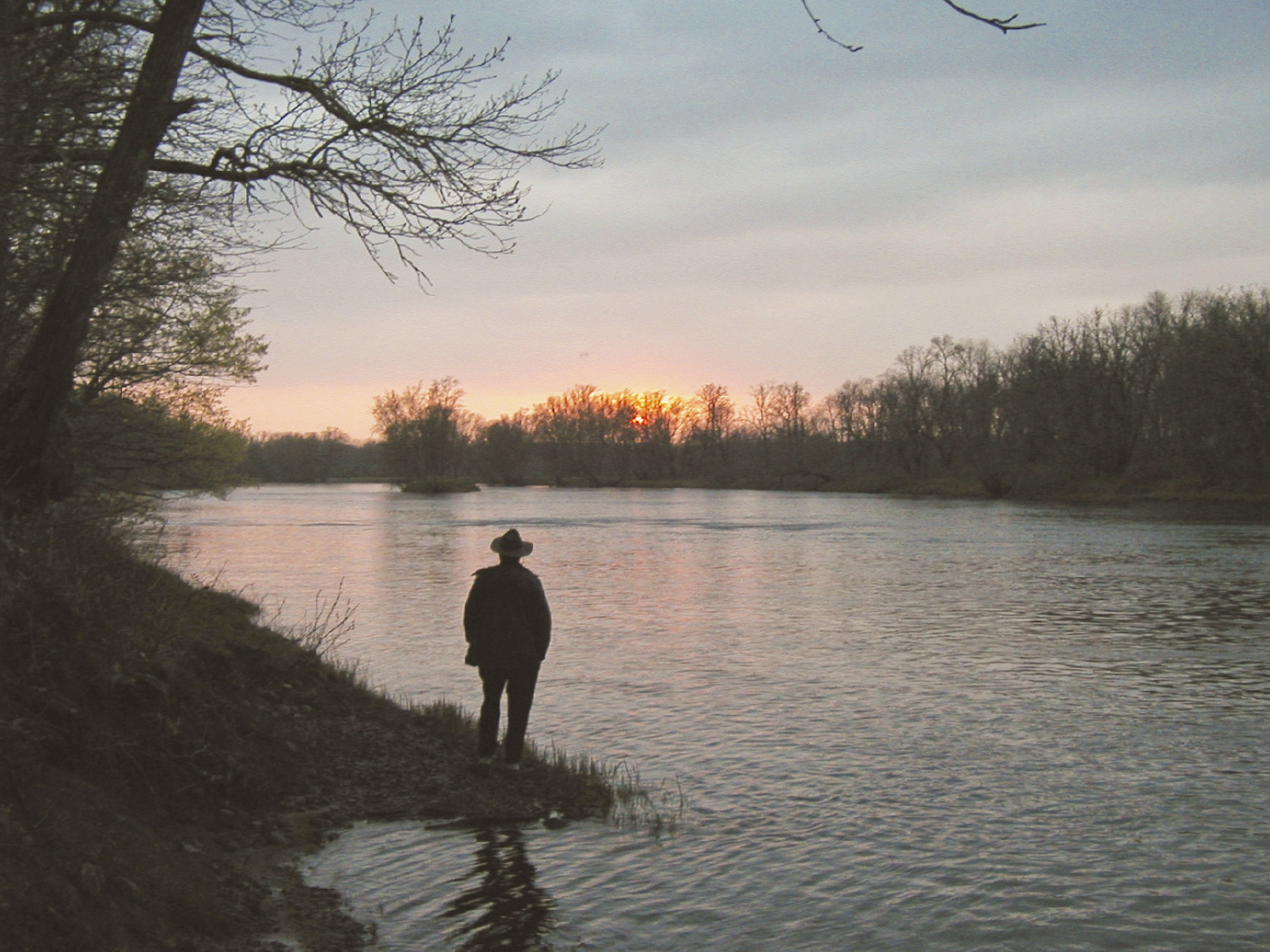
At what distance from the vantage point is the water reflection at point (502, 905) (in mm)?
6793

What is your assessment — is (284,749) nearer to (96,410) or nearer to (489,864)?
(489,864)

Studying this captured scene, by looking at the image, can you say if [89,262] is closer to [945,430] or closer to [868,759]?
[868,759]

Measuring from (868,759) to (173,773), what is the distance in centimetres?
673

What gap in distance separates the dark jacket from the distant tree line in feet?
180

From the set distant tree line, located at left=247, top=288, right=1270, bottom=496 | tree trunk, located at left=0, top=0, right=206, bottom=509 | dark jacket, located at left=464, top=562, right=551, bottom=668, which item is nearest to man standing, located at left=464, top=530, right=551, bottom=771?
dark jacket, located at left=464, top=562, right=551, bottom=668

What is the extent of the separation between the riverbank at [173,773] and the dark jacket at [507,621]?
3.49 feet

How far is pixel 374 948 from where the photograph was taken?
652cm

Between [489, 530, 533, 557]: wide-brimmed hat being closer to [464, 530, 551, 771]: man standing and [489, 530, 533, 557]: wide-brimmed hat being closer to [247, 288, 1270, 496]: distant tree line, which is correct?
[464, 530, 551, 771]: man standing

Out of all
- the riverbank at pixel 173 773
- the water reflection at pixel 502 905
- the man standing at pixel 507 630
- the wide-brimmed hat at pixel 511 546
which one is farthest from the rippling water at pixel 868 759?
the wide-brimmed hat at pixel 511 546

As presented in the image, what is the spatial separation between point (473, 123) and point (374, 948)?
6692 millimetres

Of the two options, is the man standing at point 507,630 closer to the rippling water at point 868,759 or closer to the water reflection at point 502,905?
the rippling water at point 868,759

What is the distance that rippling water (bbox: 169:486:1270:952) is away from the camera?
7.37m

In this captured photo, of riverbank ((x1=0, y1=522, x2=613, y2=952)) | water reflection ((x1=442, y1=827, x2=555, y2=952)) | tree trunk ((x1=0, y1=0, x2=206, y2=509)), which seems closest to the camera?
riverbank ((x1=0, y1=522, x2=613, y2=952))

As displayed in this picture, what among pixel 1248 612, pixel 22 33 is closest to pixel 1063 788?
pixel 22 33
